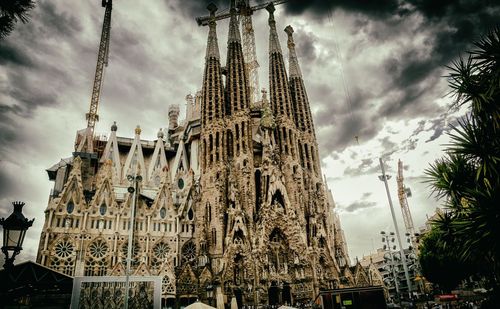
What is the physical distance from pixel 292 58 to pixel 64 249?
39.8 metres

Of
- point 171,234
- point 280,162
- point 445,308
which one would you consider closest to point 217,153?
point 280,162

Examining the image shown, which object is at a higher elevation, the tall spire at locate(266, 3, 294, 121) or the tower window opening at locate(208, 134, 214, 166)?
the tall spire at locate(266, 3, 294, 121)

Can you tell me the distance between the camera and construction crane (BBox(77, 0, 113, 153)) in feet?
154

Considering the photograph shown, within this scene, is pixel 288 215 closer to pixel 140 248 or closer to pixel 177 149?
pixel 140 248

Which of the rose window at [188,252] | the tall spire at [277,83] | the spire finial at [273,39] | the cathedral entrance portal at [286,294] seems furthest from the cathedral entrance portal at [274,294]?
the spire finial at [273,39]

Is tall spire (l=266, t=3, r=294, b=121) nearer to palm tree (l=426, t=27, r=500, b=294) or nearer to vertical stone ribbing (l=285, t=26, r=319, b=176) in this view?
vertical stone ribbing (l=285, t=26, r=319, b=176)

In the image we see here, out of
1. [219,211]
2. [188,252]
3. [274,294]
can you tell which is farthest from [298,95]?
[274,294]

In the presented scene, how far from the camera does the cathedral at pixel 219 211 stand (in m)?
31.6

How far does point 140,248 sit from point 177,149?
19106mm

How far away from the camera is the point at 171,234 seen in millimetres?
35875

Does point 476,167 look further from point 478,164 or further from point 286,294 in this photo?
point 286,294

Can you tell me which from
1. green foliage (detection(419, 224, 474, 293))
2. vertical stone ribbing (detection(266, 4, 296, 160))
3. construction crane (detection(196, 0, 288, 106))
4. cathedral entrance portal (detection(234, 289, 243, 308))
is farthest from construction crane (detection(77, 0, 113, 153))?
green foliage (detection(419, 224, 474, 293))

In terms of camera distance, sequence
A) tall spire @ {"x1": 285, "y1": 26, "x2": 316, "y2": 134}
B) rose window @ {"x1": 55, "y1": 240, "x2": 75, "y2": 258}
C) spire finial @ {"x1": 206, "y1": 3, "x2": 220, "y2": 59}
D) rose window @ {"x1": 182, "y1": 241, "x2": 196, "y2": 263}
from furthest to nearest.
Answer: tall spire @ {"x1": 285, "y1": 26, "x2": 316, "y2": 134} < spire finial @ {"x1": 206, "y1": 3, "x2": 220, "y2": 59} < rose window @ {"x1": 182, "y1": 241, "x2": 196, "y2": 263} < rose window @ {"x1": 55, "y1": 240, "x2": 75, "y2": 258}

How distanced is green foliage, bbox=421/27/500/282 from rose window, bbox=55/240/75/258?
31.0 meters
